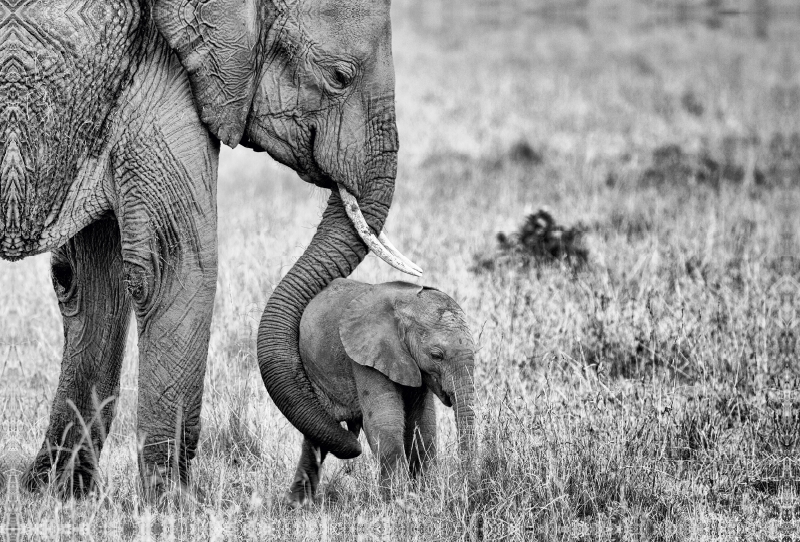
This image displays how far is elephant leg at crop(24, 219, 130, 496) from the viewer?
6180 mm

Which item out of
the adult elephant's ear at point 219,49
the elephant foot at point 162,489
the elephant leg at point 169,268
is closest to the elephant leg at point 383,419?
the elephant leg at point 169,268

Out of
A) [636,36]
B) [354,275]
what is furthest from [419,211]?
[636,36]

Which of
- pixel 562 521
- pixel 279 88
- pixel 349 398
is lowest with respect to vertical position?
pixel 562 521

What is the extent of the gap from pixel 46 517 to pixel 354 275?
420 cm

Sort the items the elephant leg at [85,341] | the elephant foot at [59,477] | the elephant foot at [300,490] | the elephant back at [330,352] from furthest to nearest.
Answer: the elephant foot at [59,477]
the elephant leg at [85,341]
the elephant foot at [300,490]
the elephant back at [330,352]

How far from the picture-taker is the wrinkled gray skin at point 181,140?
534 centimetres

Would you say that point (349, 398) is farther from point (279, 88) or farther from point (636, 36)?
point (636, 36)

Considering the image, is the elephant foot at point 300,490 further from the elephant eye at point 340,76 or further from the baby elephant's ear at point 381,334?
the elephant eye at point 340,76

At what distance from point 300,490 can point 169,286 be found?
4.06ft

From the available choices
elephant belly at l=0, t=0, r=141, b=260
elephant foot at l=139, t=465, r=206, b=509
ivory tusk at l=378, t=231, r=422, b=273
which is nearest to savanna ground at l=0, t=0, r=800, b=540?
elephant foot at l=139, t=465, r=206, b=509

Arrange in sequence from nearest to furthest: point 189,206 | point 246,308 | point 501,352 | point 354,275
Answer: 1. point 189,206
2. point 501,352
3. point 246,308
4. point 354,275

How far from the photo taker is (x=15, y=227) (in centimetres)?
548

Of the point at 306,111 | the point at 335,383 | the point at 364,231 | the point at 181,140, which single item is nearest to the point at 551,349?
the point at 335,383

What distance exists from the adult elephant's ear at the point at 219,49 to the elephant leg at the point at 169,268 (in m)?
0.10
